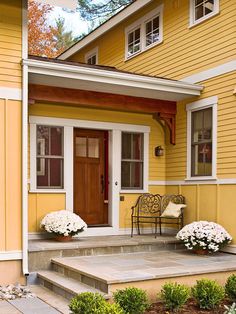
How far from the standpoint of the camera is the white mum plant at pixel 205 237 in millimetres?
6305

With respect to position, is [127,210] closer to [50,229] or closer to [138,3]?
[50,229]

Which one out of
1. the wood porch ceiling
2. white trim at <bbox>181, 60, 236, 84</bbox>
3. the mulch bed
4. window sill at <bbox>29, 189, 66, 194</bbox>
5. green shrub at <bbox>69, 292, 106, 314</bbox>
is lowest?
the mulch bed

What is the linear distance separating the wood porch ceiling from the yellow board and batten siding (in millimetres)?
902

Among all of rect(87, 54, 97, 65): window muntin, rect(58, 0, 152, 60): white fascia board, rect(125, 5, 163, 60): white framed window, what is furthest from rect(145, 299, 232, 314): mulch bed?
rect(87, 54, 97, 65): window muntin

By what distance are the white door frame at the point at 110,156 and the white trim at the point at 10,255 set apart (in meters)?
1.54

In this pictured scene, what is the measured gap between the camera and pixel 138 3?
886 cm

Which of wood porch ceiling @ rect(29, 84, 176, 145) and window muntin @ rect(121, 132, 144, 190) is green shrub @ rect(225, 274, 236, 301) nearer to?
window muntin @ rect(121, 132, 144, 190)

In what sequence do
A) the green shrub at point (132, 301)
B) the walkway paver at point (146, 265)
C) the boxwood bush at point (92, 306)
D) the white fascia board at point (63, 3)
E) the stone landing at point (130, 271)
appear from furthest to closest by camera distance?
the white fascia board at point (63, 3)
the walkway paver at point (146, 265)
the stone landing at point (130, 271)
the green shrub at point (132, 301)
the boxwood bush at point (92, 306)

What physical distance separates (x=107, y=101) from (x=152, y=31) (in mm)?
2527

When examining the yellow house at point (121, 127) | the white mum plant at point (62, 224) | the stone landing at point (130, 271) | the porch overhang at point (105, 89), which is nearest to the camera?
the stone landing at point (130, 271)

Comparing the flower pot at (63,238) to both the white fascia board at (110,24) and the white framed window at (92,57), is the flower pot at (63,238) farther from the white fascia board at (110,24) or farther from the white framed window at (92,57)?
the white framed window at (92,57)

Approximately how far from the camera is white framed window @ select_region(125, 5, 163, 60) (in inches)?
340

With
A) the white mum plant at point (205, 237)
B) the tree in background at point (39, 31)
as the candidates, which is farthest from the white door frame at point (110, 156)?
the tree in background at point (39, 31)

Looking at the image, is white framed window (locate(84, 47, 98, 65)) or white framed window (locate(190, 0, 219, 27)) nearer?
white framed window (locate(190, 0, 219, 27))
